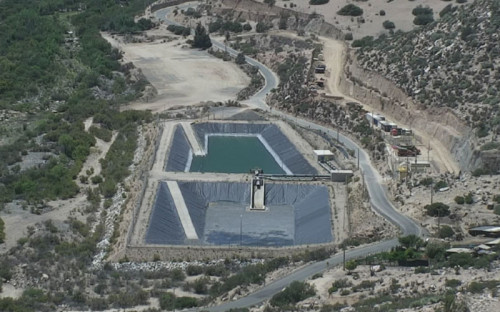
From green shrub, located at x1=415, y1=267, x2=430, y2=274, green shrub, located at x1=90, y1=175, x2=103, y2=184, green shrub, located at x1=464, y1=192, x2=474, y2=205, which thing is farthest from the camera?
green shrub, located at x1=90, y1=175, x2=103, y2=184

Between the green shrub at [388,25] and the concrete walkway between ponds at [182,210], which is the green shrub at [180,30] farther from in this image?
the concrete walkway between ponds at [182,210]

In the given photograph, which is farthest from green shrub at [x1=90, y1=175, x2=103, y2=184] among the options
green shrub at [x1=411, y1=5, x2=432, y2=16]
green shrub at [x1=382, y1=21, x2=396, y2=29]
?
green shrub at [x1=411, y1=5, x2=432, y2=16]

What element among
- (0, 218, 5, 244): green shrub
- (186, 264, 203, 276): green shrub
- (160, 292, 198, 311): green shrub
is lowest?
(186, 264, 203, 276): green shrub

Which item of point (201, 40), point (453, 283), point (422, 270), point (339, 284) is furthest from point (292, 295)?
point (201, 40)

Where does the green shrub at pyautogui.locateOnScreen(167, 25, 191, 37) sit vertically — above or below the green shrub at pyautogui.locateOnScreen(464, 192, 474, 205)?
below

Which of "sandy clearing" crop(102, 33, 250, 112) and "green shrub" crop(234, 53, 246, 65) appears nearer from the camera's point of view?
"sandy clearing" crop(102, 33, 250, 112)

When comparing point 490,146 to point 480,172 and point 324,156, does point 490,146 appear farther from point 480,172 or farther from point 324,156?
point 324,156

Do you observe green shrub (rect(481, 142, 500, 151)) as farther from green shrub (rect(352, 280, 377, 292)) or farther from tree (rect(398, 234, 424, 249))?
green shrub (rect(352, 280, 377, 292))
